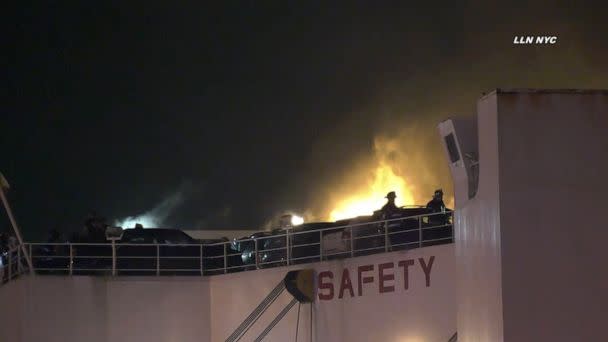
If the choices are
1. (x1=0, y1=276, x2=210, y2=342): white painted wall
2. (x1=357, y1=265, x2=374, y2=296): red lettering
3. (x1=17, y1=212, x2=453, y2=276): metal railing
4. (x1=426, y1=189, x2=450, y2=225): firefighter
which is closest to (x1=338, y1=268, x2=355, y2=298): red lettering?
(x1=357, y1=265, x2=374, y2=296): red lettering

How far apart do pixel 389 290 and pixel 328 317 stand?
67.4 inches

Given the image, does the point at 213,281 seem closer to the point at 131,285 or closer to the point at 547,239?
the point at 131,285

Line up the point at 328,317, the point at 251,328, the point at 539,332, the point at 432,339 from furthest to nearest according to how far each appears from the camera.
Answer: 1. the point at 251,328
2. the point at 328,317
3. the point at 432,339
4. the point at 539,332

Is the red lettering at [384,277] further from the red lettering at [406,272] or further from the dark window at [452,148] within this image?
the dark window at [452,148]

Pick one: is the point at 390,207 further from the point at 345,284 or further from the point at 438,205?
the point at 345,284

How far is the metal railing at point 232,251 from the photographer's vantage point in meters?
17.7

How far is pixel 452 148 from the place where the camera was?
1159 centimetres

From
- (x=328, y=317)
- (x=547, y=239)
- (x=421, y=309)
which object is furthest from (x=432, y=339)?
(x=547, y=239)

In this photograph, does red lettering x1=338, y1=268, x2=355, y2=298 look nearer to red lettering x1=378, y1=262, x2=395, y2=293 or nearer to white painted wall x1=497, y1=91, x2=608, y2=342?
red lettering x1=378, y1=262, x2=395, y2=293

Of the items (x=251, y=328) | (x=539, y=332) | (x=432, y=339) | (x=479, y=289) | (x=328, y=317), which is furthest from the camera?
(x=251, y=328)

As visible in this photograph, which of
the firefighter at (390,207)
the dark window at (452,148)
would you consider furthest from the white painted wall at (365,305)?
the dark window at (452,148)

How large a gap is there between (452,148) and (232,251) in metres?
10.9

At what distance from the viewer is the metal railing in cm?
1767

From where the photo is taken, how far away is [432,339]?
16.1m
